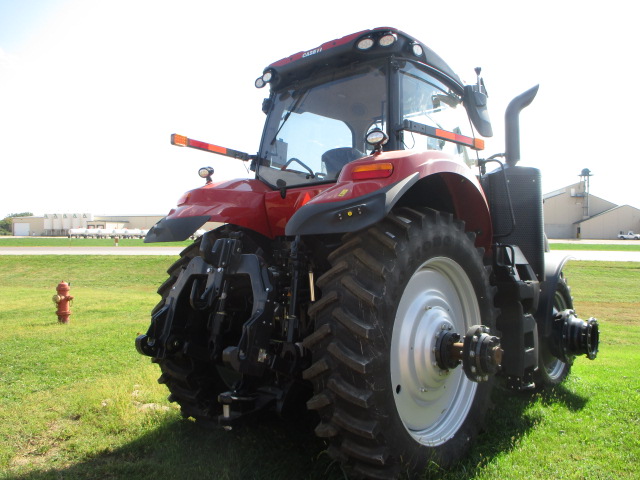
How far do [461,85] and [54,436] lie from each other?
3.91 m

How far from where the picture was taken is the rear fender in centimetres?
230

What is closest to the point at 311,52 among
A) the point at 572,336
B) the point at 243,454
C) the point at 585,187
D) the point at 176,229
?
the point at 176,229

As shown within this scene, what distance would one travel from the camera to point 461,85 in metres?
3.87

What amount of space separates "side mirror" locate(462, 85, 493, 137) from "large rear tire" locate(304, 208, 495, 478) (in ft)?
4.10

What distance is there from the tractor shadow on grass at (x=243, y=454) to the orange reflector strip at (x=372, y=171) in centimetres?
149

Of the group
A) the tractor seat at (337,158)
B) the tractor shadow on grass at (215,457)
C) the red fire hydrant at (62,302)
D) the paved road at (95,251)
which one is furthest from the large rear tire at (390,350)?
the paved road at (95,251)

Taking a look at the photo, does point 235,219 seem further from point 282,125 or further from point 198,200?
point 282,125

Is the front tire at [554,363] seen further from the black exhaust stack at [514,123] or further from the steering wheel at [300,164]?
the steering wheel at [300,164]

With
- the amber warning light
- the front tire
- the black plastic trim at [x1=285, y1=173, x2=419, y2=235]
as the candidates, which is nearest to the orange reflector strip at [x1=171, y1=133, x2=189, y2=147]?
the amber warning light

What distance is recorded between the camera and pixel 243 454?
112 inches

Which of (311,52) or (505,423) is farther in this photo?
(311,52)

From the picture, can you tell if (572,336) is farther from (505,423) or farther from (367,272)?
(367,272)

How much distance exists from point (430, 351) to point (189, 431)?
1.72m

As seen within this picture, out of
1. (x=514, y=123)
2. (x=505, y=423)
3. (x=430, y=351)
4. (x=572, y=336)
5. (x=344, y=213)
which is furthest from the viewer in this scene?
(x=572, y=336)
